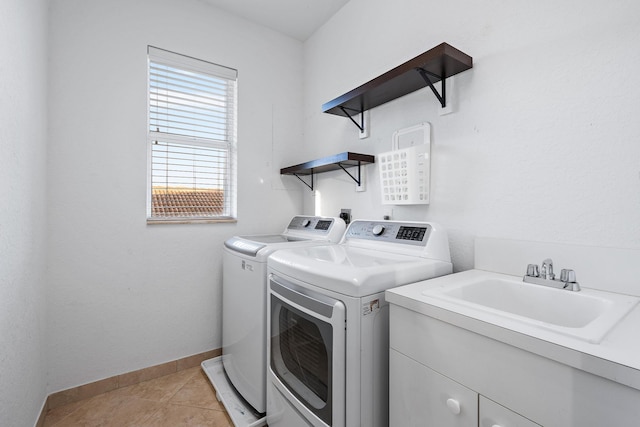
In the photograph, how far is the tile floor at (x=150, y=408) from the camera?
163 centimetres

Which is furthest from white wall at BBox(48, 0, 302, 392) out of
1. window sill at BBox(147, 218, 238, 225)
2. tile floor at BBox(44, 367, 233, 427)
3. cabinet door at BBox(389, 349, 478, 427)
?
cabinet door at BBox(389, 349, 478, 427)

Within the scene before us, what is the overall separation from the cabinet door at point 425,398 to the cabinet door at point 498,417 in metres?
0.02

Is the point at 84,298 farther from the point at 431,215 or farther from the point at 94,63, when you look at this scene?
the point at 431,215

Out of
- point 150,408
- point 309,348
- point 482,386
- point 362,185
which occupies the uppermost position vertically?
point 362,185

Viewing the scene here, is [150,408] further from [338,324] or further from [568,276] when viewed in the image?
[568,276]

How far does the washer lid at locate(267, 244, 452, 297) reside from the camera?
103 cm

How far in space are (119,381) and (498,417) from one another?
225 cm

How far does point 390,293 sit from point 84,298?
195cm

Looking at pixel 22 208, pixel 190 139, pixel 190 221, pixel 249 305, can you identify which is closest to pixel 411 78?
pixel 249 305

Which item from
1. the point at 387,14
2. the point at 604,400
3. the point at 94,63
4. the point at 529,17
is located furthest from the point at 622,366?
the point at 94,63

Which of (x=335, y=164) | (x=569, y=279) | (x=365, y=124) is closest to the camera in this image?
(x=569, y=279)

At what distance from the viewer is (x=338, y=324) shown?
40.8 inches

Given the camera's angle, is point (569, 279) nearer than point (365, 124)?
Yes

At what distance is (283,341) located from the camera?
1413 millimetres
